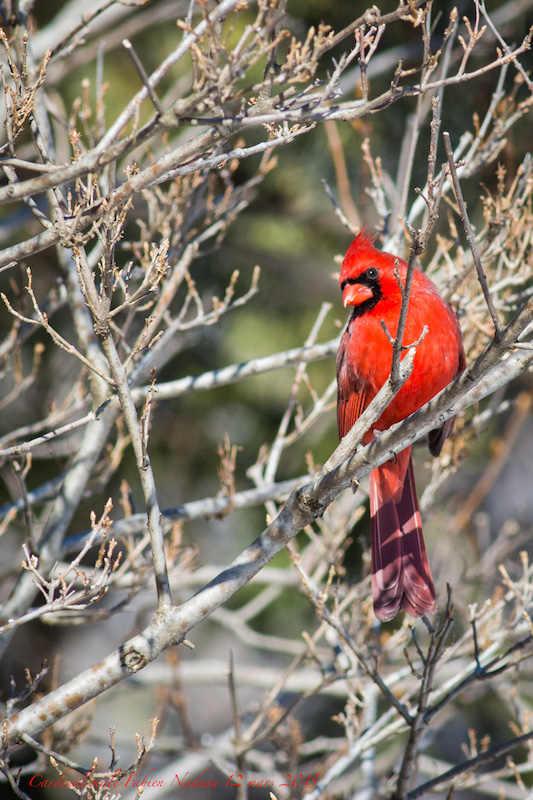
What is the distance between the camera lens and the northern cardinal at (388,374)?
2826mm

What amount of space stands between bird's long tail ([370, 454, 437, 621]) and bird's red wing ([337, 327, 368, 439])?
295 millimetres

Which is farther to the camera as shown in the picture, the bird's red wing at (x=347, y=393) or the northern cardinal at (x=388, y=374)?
the bird's red wing at (x=347, y=393)

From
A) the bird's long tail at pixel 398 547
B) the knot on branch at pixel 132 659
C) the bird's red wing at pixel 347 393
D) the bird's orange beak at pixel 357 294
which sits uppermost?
the bird's orange beak at pixel 357 294

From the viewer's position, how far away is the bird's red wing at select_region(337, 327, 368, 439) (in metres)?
3.03

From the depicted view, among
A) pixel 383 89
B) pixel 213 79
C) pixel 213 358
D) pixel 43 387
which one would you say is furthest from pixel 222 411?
pixel 213 79

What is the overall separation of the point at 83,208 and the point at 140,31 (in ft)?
15.3

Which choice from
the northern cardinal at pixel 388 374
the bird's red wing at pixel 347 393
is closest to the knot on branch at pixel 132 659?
the northern cardinal at pixel 388 374

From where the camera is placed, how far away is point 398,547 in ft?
9.69

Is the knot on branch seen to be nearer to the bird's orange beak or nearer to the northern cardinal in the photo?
the northern cardinal

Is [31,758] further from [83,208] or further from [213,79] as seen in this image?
[213,79]

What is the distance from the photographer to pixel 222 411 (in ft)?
20.3

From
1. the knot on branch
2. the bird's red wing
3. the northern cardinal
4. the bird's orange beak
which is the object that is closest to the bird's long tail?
the northern cardinal

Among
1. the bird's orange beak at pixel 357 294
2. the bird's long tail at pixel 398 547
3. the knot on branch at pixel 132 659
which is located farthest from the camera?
the bird's orange beak at pixel 357 294

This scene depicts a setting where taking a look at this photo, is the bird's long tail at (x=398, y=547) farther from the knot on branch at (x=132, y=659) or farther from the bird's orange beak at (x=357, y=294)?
the knot on branch at (x=132, y=659)
